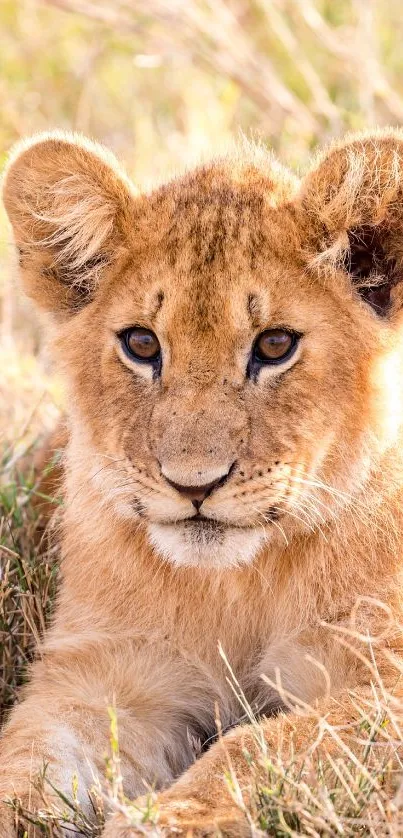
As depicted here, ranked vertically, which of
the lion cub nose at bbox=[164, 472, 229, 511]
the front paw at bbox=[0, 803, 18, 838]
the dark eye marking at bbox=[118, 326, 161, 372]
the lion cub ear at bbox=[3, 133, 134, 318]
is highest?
the lion cub ear at bbox=[3, 133, 134, 318]

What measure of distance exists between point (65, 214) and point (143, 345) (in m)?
0.50

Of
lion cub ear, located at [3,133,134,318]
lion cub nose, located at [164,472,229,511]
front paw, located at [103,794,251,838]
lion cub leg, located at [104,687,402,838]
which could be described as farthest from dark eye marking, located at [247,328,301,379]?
front paw, located at [103,794,251,838]

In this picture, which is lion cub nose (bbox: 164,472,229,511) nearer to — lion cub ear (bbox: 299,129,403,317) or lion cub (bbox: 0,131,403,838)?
lion cub (bbox: 0,131,403,838)

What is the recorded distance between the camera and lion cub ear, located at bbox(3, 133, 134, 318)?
341 centimetres

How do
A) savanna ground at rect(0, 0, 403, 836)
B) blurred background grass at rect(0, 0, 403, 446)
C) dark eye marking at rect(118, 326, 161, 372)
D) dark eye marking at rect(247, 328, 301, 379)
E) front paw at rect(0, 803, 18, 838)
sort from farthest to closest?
1. blurred background grass at rect(0, 0, 403, 446)
2. dark eye marking at rect(118, 326, 161, 372)
3. dark eye marking at rect(247, 328, 301, 379)
4. front paw at rect(0, 803, 18, 838)
5. savanna ground at rect(0, 0, 403, 836)

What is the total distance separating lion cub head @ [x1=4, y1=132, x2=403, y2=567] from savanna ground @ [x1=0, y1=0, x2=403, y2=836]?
1.40 ft

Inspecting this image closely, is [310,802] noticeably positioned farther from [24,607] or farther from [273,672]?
[24,607]

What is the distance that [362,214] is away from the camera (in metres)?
3.19

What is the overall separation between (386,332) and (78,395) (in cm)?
86

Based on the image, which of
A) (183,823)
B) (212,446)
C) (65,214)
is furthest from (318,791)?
(65,214)

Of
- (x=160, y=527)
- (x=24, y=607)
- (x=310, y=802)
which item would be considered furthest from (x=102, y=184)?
(x=310, y=802)

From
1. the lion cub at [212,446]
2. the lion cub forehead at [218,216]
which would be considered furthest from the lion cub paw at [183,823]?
the lion cub forehead at [218,216]

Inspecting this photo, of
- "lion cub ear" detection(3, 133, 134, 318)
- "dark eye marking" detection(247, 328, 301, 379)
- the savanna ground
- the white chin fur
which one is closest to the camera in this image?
the savanna ground

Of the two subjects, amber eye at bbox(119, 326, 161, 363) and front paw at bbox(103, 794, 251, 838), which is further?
amber eye at bbox(119, 326, 161, 363)
